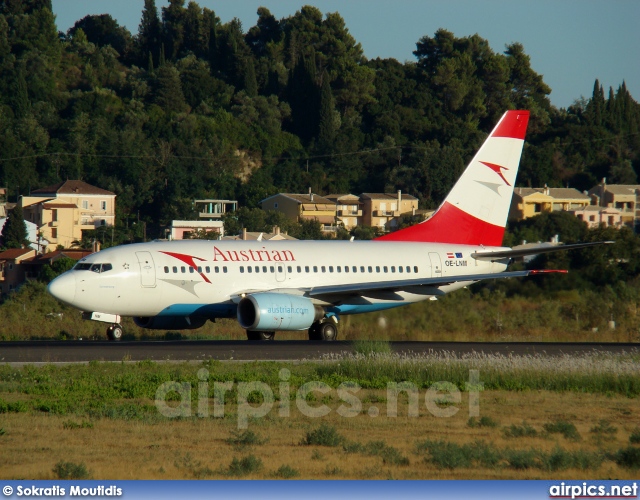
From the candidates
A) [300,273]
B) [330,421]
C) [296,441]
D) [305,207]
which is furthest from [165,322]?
[305,207]

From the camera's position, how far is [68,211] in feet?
370

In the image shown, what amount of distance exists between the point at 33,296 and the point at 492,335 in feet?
76.8

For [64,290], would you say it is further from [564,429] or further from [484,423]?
[564,429]

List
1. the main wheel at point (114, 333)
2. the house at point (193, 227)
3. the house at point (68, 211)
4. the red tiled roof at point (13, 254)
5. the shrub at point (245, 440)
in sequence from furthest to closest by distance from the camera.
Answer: the house at point (68, 211)
the house at point (193, 227)
the red tiled roof at point (13, 254)
the main wheel at point (114, 333)
the shrub at point (245, 440)

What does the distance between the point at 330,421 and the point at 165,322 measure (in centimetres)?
1684

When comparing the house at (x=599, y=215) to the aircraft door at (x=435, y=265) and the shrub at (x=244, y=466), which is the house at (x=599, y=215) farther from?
the shrub at (x=244, y=466)

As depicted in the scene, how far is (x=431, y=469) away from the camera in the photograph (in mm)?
13031

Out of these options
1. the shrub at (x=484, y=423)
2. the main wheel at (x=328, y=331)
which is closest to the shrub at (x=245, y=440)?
the shrub at (x=484, y=423)

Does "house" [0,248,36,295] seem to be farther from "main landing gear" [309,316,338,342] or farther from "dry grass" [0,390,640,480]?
"dry grass" [0,390,640,480]

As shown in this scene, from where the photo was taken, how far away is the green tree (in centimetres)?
10481

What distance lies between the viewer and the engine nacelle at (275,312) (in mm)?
30578

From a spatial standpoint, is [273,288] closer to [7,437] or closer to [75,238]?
[7,437]

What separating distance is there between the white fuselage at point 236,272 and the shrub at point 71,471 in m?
18.3

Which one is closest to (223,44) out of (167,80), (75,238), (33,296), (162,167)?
(167,80)
